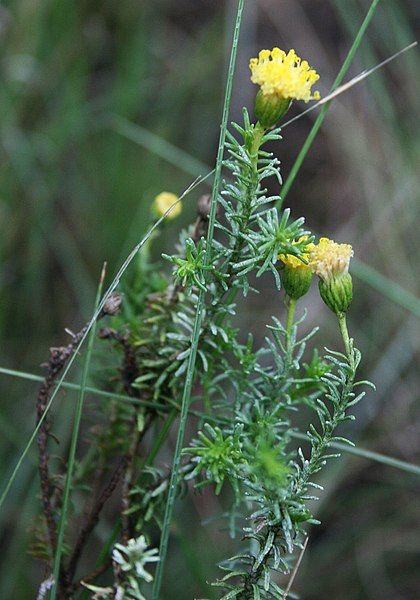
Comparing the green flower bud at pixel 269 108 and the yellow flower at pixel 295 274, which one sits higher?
the green flower bud at pixel 269 108

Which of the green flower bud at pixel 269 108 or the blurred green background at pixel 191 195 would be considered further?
the blurred green background at pixel 191 195

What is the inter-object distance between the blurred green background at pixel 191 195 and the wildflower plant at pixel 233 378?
402mm

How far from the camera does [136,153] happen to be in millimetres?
1757

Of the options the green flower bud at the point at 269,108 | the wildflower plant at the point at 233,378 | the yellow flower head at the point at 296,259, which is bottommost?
the wildflower plant at the point at 233,378

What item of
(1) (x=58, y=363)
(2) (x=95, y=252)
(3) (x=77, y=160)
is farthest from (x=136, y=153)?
(1) (x=58, y=363)

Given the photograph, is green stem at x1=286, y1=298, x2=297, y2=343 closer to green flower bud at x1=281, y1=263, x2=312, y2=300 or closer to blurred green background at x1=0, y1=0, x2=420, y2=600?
green flower bud at x1=281, y1=263, x2=312, y2=300

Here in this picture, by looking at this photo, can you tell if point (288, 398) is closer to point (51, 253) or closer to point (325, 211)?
point (51, 253)

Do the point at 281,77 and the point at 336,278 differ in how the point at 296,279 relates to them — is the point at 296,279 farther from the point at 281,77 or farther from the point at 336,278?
the point at 281,77

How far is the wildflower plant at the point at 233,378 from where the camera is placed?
2.05 ft

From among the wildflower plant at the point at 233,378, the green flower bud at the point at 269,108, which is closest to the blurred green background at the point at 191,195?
the wildflower plant at the point at 233,378

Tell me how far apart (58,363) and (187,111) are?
1.28 m

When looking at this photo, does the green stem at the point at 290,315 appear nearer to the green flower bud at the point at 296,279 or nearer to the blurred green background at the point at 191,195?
the green flower bud at the point at 296,279

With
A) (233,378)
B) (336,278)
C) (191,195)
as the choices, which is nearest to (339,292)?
(336,278)

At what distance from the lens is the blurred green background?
138cm
